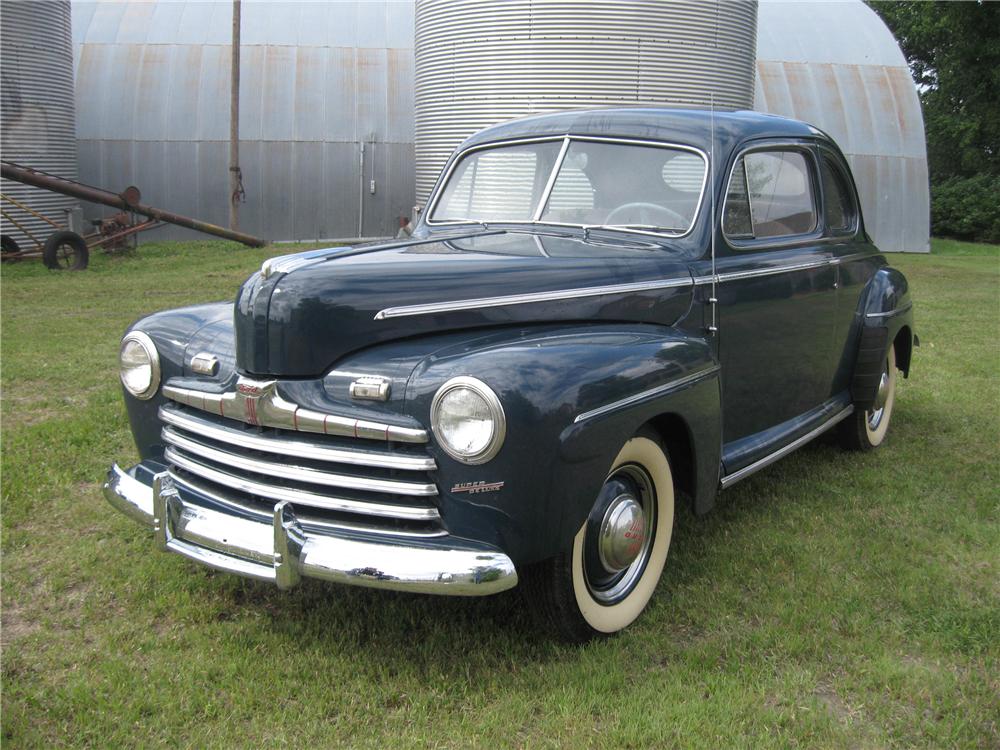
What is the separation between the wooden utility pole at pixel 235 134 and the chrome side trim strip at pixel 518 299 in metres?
15.1

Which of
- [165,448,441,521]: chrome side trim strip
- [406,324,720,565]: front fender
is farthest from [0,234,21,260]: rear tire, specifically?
[406,324,720,565]: front fender

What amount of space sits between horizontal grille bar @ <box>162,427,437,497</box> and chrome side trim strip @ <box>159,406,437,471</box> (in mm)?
46

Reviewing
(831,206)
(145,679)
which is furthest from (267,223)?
(145,679)

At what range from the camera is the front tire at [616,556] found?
3.01m

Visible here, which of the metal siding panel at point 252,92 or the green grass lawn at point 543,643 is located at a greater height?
the metal siding panel at point 252,92

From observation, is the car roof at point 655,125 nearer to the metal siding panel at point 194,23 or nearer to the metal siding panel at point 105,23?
the metal siding panel at point 194,23

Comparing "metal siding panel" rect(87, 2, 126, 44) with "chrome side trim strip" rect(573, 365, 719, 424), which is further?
"metal siding panel" rect(87, 2, 126, 44)

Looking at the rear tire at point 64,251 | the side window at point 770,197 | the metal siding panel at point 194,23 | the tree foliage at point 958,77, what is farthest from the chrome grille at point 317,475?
the tree foliage at point 958,77

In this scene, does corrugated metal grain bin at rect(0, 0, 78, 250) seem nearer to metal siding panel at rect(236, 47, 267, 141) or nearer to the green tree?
metal siding panel at rect(236, 47, 267, 141)

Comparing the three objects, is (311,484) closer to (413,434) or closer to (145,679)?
(413,434)

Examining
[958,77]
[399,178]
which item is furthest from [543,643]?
[958,77]

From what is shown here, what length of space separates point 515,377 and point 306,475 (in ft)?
2.40

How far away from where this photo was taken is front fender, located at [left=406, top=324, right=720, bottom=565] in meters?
2.69

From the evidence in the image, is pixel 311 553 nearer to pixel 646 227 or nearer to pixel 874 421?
pixel 646 227
